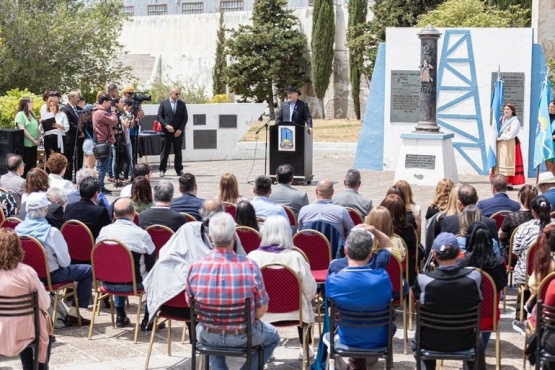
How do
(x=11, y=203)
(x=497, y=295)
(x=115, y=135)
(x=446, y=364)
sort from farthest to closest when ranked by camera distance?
(x=115, y=135), (x=11, y=203), (x=446, y=364), (x=497, y=295)

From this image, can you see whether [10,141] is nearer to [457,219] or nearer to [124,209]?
[124,209]

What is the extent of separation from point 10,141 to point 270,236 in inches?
378

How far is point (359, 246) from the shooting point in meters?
6.06

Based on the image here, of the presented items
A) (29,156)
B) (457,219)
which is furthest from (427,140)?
(457,219)

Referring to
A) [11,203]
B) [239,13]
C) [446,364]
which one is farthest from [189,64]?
[446,364]

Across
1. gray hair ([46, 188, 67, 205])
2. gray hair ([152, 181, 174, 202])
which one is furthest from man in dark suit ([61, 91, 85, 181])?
gray hair ([152, 181, 174, 202])

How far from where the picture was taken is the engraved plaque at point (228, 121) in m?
21.4

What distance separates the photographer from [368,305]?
6020mm

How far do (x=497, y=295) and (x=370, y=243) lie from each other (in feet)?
3.82

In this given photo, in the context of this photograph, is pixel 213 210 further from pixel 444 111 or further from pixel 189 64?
pixel 189 64

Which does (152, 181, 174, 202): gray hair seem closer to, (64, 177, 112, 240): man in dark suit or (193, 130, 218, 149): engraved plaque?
(64, 177, 112, 240): man in dark suit

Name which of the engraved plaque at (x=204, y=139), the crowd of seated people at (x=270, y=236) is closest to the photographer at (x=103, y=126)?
the crowd of seated people at (x=270, y=236)

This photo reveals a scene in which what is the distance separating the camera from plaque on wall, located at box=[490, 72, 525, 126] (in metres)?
18.7

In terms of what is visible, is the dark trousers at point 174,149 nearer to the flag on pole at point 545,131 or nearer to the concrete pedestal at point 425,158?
the concrete pedestal at point 425,158
